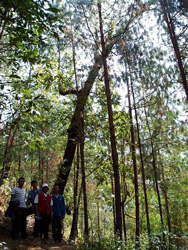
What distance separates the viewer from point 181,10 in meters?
6.38

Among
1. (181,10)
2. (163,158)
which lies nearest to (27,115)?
(181,10)

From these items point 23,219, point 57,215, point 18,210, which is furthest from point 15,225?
point 57,215

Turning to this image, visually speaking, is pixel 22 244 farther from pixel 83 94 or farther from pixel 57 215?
pixel 83 94

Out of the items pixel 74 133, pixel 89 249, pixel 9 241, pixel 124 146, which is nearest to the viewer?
pixel 89 249

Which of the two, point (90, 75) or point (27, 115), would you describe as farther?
point (90, 75)

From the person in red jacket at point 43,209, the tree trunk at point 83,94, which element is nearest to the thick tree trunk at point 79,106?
the tree trunk at point 83,94

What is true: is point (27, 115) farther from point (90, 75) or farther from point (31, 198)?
point (90, 75)

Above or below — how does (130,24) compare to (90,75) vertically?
above

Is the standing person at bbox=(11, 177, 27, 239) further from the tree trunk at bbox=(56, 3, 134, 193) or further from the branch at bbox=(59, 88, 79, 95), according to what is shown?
the branch at bbox=(59, 88, 79, 95)

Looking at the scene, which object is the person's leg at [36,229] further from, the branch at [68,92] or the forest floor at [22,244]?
the branch at [68,92]

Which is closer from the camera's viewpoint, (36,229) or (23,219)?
(23,219)

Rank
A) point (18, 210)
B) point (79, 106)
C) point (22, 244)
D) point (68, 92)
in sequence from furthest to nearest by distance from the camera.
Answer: point (68, 92)
point (79, 106)
point (18, 210)
point (22, 244)

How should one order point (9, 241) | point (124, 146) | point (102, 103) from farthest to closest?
1. point (124, 146)
2. point (102, 103)
3. point (9, 241)

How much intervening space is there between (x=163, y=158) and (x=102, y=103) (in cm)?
498
